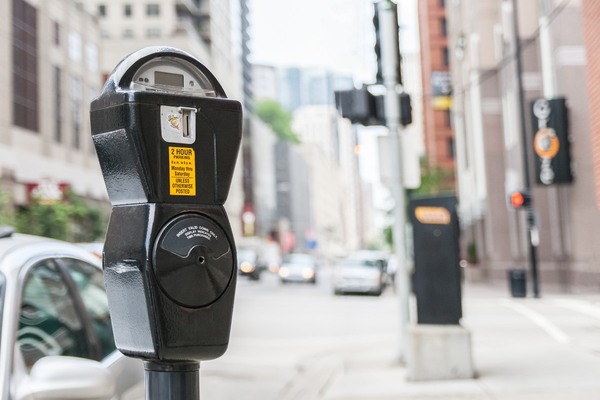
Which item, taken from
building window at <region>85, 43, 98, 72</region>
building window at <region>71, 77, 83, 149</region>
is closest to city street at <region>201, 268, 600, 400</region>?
building window at <region>71, 77, 83, 149</region>

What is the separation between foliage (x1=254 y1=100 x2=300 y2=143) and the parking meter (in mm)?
119667

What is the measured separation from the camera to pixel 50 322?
363 cm

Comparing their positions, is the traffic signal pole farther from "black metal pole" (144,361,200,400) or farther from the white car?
the white car

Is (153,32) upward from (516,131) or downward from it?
upward

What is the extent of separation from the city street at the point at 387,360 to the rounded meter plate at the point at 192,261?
5217mm

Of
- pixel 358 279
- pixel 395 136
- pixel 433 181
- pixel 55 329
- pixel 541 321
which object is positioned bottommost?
pixel 541 321

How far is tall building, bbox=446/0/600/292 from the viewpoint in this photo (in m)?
16.8

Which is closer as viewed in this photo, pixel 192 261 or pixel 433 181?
pixel 192 261

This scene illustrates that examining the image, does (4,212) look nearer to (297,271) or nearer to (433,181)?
(297,271)

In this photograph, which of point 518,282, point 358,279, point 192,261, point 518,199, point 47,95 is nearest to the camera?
point 192,261

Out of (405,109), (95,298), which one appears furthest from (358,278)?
(95,298)

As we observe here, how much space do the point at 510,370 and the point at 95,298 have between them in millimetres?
5621

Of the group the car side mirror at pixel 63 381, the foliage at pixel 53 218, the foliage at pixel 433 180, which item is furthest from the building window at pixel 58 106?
the car side mirror at pixel 63 381

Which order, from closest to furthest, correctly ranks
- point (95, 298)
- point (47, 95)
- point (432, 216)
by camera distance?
point (95, 298), point (432, 216), point (47, 95)
